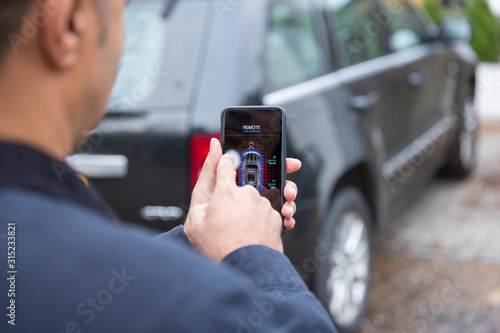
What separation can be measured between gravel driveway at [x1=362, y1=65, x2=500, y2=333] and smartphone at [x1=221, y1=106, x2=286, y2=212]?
2482mm

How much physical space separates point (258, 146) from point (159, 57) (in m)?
1.43

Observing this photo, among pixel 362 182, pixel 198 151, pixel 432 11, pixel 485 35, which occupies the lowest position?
pixel 485 35

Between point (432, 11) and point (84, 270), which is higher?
point (84, 270)

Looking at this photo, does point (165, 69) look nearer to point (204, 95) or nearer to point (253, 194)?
point (204, 95)

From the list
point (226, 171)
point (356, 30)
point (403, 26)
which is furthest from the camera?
point (403, 26)

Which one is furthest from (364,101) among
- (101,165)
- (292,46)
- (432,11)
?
(432,11)

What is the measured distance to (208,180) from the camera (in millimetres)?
1035

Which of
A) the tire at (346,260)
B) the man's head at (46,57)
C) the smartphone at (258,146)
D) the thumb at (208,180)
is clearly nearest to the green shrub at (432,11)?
the tire at (346,260)

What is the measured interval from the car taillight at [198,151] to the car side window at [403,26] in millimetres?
2235

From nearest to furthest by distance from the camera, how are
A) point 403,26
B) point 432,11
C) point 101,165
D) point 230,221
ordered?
point 230,221
point 101,165
point 403,26
point 432,11

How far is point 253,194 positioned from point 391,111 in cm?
297

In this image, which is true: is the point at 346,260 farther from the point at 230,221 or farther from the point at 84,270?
the point at 84,270

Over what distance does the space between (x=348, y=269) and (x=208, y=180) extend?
2.22 m

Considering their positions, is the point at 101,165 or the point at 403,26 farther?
the point at 403,26
